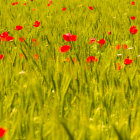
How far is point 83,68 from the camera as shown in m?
1.55

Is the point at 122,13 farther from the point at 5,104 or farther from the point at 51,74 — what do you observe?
the point at 5,104

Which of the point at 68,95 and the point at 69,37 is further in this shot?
the point at 69,37

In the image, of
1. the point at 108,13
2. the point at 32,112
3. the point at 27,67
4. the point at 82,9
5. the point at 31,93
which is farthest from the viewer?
the point at 82,9

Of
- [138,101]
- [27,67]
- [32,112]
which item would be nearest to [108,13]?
[27,67]

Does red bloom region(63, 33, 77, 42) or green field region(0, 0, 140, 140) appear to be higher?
red bloom region(63, 33, 77, 42)

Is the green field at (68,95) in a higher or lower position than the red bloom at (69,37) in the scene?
lower

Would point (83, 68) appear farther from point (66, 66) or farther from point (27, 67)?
point (27, 67)

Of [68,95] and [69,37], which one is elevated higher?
[69,37]

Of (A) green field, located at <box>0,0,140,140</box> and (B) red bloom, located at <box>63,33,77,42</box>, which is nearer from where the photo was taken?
(A) green field, located at <box>0,0,140,140</box>

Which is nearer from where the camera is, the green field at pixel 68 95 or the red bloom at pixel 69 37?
the green field at pixel 68 95

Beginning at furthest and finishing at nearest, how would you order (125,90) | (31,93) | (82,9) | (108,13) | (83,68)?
(82,9), (108,13), (83,68), (125,90), (31,93)

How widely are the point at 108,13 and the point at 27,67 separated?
7.10 feet

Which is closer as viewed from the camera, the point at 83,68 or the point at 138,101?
the point at 138,101

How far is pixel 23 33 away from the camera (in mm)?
2791
